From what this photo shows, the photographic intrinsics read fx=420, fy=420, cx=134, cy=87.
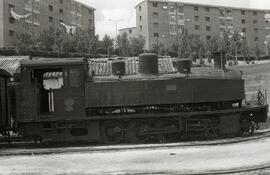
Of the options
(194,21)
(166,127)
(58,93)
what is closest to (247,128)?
(166,127)

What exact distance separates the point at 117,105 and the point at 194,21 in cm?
6572

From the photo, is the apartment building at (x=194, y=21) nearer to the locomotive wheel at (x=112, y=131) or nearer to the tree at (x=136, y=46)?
the tree at (x=136, y=46)

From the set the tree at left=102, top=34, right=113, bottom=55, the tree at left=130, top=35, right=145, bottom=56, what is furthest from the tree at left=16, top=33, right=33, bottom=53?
the tree at left=130, top=35, right=145, bottom=56

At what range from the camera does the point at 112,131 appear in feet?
46.8

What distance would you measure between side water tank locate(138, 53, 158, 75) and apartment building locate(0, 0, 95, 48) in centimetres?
3971

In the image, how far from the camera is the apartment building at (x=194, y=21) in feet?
238

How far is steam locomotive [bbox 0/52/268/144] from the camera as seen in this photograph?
46.4 ft

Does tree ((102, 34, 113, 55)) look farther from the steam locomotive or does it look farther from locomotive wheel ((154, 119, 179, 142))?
locomotive wheel ((154, 119, 179, 142))

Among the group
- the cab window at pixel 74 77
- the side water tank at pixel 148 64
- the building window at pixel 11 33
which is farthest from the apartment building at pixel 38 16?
the side water tank at pixel 148 64

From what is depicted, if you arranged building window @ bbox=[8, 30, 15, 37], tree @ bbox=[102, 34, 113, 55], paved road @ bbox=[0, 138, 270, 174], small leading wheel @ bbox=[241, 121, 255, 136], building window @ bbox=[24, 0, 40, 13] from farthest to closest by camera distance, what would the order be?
tree @ bbox=[102, 34, 113, 55], building window @ bbox=[24, 0, 40, 13], building window @ bbox=[8, 30, 15, 37], small leading wheel @ bbox=[241, 121, 255, 136], paved road @ bbox=[0, 138, 270, 174]

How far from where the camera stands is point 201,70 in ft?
50.2

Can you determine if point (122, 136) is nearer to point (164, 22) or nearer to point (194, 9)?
point (164, 22)

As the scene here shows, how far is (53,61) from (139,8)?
206 ft

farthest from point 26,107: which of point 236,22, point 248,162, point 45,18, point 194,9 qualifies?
point 236,22
